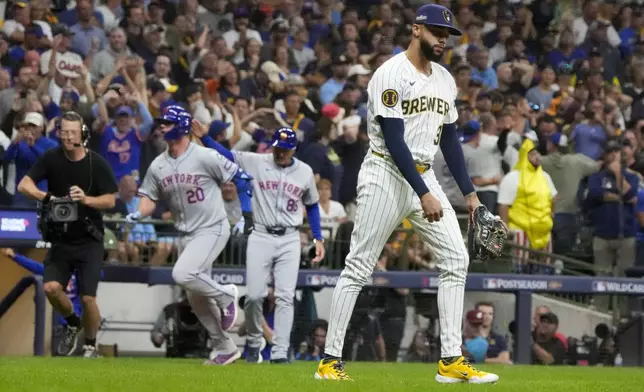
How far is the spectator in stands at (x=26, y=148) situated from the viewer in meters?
13.7

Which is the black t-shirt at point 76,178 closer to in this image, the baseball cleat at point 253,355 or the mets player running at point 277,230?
the mets player running at point 277,230

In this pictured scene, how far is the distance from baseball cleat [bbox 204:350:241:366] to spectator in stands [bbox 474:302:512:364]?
10.3 ft

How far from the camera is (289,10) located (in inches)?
785

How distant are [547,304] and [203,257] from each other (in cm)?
435

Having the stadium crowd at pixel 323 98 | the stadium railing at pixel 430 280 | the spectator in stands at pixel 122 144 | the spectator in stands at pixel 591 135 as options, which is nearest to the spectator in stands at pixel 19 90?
the stadium crowd at pixel 323 98

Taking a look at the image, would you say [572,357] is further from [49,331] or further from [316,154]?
[49,331]

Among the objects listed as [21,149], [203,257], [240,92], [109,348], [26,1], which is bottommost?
[109,348]

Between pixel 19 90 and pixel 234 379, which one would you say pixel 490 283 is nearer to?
pixel 234 379

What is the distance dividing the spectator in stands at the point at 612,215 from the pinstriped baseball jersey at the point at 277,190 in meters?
4.47

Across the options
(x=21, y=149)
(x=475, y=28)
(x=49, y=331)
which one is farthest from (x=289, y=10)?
(x=49, y=331)

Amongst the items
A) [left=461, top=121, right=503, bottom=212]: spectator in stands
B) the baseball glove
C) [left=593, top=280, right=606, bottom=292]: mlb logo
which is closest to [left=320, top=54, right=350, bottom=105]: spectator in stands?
[left=461, top=121, right=503, bottom=212]: spectator in stands

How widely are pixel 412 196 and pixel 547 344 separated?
603cm

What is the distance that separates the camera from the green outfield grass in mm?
7266

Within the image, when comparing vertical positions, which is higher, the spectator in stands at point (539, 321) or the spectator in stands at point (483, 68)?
the spectator in stands at point (483, 68)
